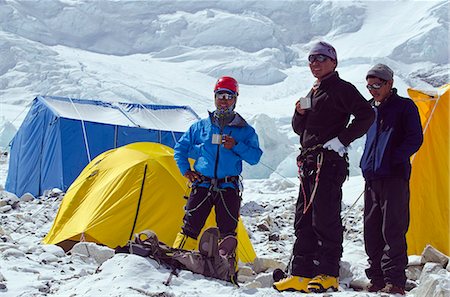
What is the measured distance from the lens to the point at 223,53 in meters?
47.8

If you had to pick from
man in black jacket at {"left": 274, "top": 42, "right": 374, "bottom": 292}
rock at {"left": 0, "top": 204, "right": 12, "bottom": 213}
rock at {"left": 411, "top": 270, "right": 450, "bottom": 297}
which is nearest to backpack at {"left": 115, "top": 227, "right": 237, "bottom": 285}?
Answer: man in black jacket at {"left": 274, "top": 42, "right": 374, "bottom": 292}

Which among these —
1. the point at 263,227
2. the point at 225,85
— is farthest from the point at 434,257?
the point at 263,227

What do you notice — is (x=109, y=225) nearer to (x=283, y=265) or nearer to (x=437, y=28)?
(x=283, y=265)

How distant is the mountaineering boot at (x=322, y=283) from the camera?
3.57 m

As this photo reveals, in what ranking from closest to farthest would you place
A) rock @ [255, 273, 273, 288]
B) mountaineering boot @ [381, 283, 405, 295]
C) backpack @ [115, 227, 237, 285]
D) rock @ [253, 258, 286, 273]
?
backpack @ [115, 227, 237, 285], mountaineering boot @ [381, 283, 405, 295], rock @ [255, 273, 273, 288], rock @ [253, 258, 286, 273]

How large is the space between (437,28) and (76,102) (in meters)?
36.6

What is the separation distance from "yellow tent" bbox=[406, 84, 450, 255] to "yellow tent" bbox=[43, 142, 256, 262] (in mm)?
1742

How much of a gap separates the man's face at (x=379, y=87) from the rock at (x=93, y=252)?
2.37m

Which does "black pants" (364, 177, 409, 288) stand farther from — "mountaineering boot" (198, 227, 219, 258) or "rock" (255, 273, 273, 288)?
"mountaineering boot" (198, 227, 219, 258)

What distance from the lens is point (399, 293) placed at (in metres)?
3.57

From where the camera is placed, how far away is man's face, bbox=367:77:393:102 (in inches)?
160

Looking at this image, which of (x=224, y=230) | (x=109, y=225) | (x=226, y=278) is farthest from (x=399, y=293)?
(x=109, y=225)

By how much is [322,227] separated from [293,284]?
0.43 metres

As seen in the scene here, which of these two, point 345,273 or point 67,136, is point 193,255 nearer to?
point 345,273
